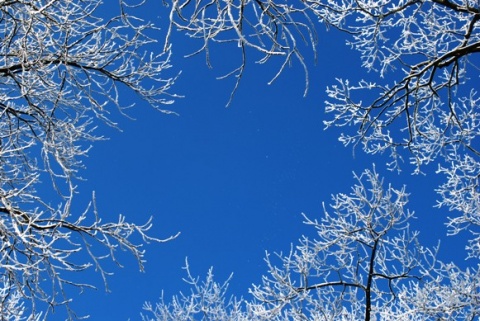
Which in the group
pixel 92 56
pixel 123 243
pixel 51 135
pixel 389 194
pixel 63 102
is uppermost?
pixel 389 194

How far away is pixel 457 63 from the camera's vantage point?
5.97 meters

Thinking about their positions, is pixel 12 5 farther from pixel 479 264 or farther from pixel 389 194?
pixel 479 264

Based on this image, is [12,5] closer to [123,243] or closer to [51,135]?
[51,135]

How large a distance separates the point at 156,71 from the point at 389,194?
12.1ft

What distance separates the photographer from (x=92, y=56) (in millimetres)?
5637

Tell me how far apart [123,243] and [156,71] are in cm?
213

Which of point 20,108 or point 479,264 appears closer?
point 20,108

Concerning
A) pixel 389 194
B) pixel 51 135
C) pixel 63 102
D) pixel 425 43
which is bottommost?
pixel 51 135

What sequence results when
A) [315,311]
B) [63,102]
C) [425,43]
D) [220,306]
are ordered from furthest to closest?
[220,306] < [315,311] < [425,43] < [63,102]

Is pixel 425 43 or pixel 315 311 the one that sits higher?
pixel 425 43

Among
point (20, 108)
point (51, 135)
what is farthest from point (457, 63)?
point (20, 108)

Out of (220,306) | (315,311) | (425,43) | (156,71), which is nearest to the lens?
(156,71)

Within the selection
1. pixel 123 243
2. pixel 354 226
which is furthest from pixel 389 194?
pixel 123 243

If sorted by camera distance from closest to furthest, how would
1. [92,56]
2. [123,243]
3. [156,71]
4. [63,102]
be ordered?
[123,243] < [63,102] < [92,56] < [156,71]
